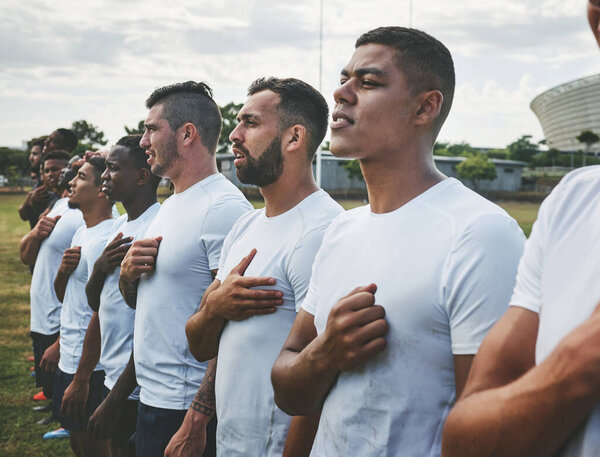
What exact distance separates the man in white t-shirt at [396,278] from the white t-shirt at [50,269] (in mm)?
4239

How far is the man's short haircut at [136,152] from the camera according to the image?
14.0ft

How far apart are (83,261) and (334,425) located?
354 cm

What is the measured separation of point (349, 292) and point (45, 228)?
481cm

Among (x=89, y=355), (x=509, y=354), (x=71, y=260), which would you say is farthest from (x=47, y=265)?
(x=509, y=354)

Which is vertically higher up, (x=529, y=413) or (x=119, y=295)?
(x=529, y=413)

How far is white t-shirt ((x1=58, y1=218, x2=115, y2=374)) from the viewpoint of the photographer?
4.81m

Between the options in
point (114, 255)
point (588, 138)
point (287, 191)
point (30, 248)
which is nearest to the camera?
point (287, 191)

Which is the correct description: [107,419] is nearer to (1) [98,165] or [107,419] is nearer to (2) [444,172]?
(1) [98,165]

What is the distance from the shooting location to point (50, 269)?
5812mm

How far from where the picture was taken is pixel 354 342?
1.68 metres

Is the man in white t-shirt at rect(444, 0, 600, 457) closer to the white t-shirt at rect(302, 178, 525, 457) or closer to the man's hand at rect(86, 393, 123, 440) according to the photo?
the white t-shirt at rect(302, 178, 525, 457)

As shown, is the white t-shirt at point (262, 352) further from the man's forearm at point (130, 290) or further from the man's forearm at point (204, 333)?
the man's forearm at point (130, 290)

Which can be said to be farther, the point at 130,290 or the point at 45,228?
the point at 45,228

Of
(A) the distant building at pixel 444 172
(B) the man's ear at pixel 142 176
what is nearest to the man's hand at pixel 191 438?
(B) the man's ear at pixel 142 176
